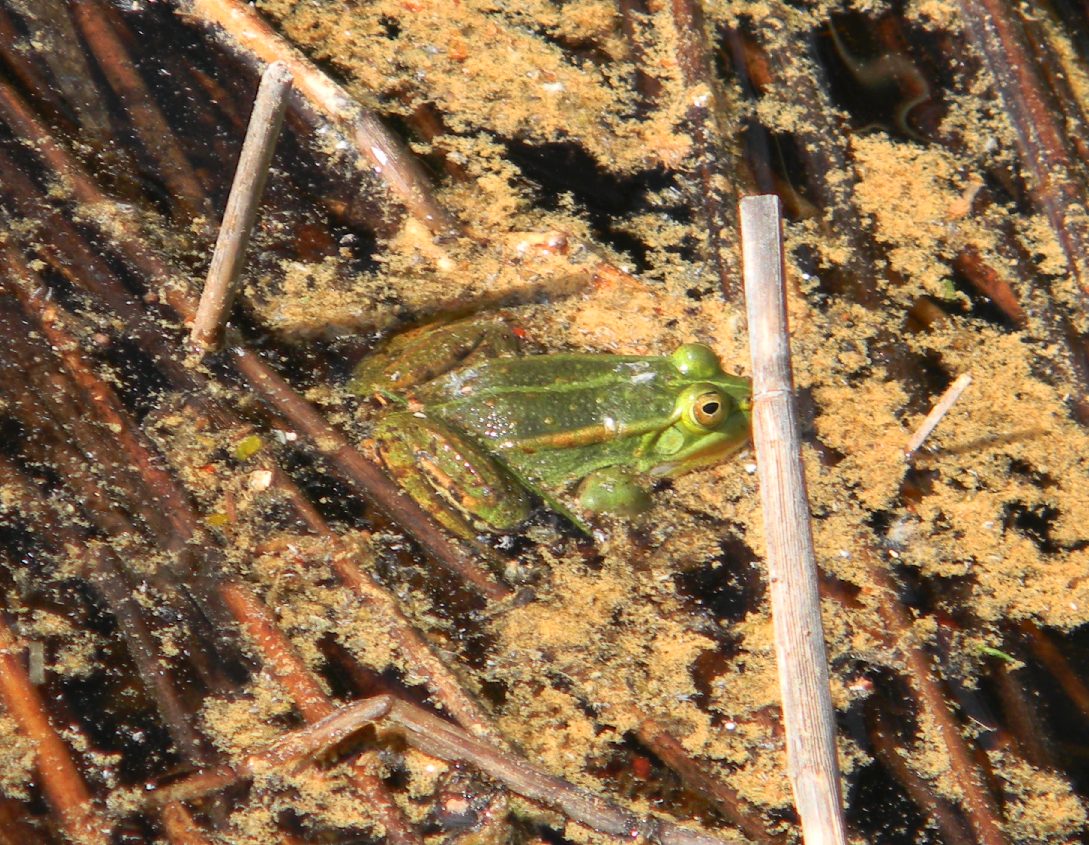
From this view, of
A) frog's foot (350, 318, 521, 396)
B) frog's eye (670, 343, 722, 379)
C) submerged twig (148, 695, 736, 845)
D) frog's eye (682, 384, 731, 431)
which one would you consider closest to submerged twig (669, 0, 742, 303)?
frog's eye (670, 343, 722, 379)

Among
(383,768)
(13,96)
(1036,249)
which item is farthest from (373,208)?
(1036,249)

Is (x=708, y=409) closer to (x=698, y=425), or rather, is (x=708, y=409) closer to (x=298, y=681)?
(x=698, y=425)

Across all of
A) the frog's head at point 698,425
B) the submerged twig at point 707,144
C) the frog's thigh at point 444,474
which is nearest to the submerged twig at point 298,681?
the frog's thigh at point 444,474

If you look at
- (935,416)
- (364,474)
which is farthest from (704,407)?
(364,474)

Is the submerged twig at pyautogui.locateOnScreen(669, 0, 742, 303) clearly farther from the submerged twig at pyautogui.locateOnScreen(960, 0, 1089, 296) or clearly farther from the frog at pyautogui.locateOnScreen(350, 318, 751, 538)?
the submerged twig at pyautogui.locateOnScreen(960, 0, 1089, 296)

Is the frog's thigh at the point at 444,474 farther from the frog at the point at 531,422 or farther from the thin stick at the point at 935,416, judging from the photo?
the thin stick at the point at 935,416

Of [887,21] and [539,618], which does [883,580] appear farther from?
[887,21]
